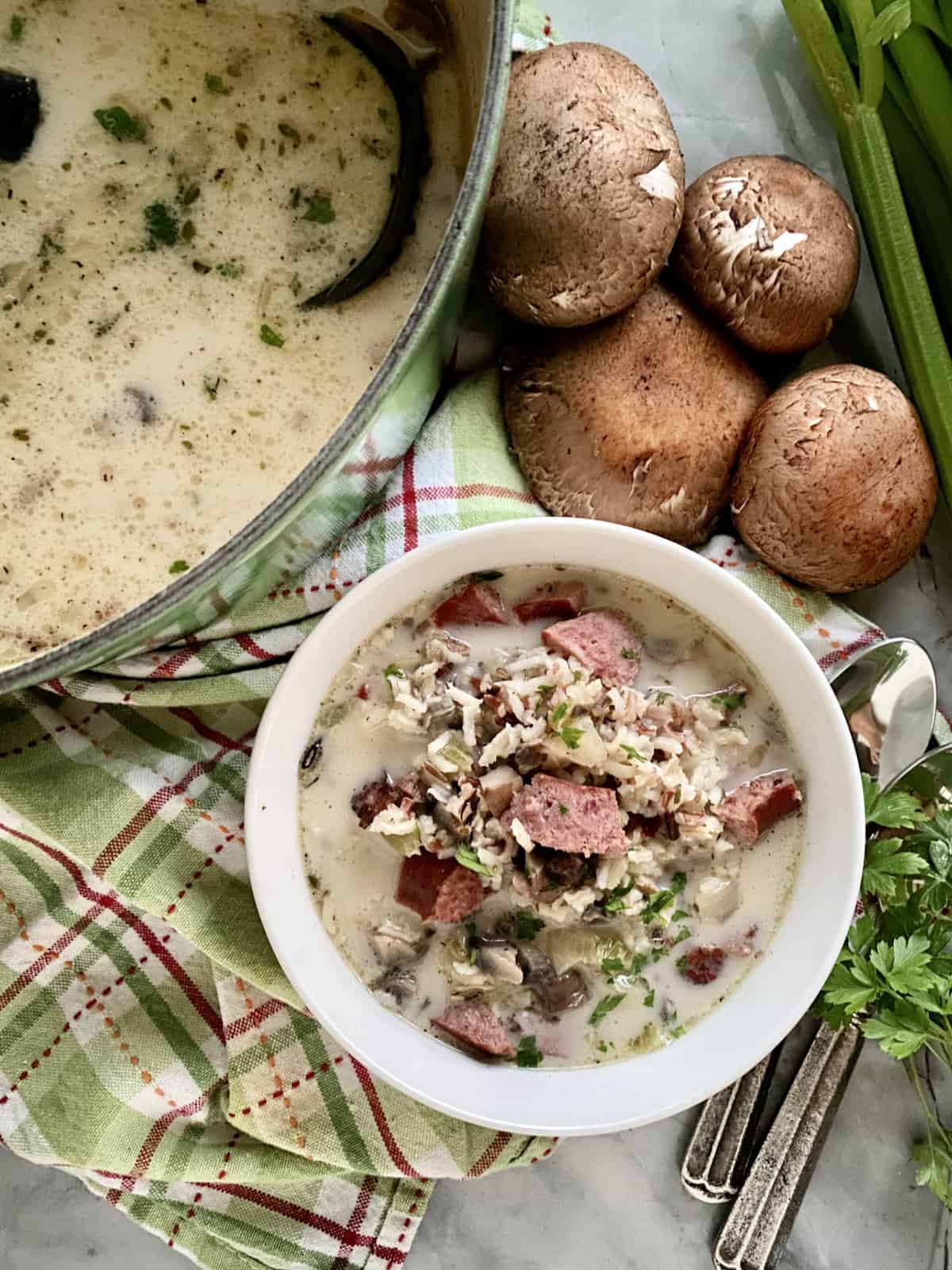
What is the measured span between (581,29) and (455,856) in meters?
1.08

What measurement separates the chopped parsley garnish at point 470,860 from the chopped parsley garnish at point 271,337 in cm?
56

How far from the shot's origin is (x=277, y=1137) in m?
1.50

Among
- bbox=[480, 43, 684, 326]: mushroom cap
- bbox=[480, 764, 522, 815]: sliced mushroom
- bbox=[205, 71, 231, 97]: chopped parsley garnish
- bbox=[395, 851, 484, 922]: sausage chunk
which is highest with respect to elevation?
bbox=[205, 71, 231, 97]: chopped parsley garnish

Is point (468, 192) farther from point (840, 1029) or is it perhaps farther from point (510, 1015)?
point (840, 1029)

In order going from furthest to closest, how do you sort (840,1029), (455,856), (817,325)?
(840,1029)
(817,325)
(455,856)

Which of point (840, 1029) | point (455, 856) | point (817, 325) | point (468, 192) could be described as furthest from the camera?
point (840, 1029)

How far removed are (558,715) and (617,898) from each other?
198 mm

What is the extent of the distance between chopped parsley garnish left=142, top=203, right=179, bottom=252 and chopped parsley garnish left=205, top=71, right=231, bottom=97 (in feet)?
0.45

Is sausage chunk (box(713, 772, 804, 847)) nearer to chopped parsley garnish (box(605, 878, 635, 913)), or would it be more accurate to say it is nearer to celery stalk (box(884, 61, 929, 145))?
chopped parsley garnish (box(605, 878, 635, 913))

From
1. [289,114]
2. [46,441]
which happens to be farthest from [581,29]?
[46,441]

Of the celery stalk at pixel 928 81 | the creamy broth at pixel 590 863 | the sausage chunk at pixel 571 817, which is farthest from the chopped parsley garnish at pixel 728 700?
the celery stalk at pixel 928 81

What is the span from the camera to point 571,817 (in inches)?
47.3

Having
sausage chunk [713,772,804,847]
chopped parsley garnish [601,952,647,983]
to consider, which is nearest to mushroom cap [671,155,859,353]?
sausage chunk [713,772,804,847]

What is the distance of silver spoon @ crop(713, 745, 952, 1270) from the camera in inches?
60.4
